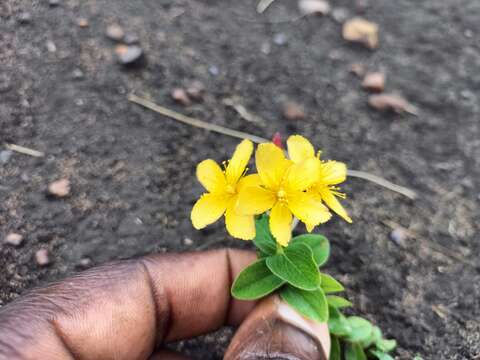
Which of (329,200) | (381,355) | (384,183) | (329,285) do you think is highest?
(329,200)

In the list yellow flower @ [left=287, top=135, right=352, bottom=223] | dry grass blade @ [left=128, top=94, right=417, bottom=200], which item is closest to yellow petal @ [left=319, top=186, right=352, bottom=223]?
yellow flower @ [left=287, top=135, right=352, bottom=223]

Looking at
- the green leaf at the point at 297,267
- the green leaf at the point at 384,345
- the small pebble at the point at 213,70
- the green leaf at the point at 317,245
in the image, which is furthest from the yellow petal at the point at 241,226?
the small pebble at the point at 213,70

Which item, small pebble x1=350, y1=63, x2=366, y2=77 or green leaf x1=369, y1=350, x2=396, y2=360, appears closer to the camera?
green leaf x1=369, y1=350, x2=396, y2=360

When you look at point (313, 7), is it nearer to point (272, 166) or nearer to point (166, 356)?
point (272, 166)

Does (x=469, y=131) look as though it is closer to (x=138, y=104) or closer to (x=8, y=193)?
(x=138, y=104)

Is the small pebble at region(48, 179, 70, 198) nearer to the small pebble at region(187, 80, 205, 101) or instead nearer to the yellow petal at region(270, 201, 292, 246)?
the small pebble at region(187, 80, 205, 101)

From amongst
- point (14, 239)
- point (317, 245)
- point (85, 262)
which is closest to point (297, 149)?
point (317, 245)

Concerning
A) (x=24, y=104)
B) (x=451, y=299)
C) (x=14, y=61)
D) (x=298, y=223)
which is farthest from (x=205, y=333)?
(x=14, y=61)
